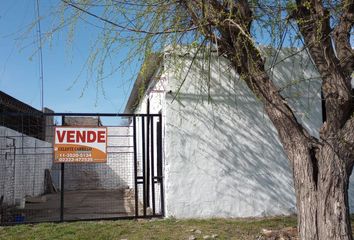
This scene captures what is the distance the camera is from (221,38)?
6715 millimetres

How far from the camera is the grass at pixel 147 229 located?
822 cm

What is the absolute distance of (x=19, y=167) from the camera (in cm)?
1605

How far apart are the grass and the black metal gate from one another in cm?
69

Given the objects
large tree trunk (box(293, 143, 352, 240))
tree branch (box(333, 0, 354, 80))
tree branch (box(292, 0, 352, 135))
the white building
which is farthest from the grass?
tree branch (box(333, 0, 354, 80))

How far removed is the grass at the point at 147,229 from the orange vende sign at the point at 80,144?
4.55ft

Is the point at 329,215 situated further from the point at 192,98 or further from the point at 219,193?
the point at 192,98

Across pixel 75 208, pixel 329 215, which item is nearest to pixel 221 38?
pixel 329 215

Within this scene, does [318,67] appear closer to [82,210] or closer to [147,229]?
[147,229]

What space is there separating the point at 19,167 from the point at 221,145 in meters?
8.95

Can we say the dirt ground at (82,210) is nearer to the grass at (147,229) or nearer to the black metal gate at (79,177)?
the black metal gate at (79,177)

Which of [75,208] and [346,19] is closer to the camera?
[346,19]

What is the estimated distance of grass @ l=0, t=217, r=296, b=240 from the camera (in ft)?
27.0

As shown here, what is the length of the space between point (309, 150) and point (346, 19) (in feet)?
6.51

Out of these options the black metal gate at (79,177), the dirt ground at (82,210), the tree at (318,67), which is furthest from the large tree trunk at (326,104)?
the dirt ground at (82,210)
